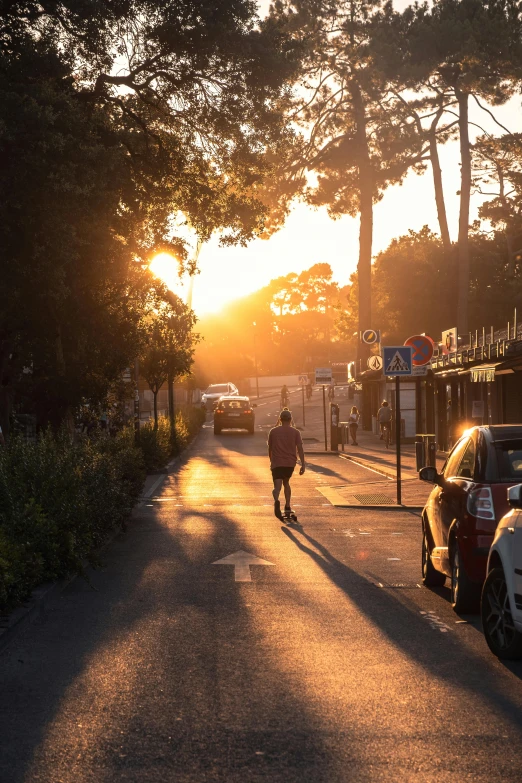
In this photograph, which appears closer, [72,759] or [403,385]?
[72,759]

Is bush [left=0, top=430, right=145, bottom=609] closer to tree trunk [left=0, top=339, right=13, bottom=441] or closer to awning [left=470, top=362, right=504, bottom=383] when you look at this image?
tree trunk [left=0, top=339, right=13, bottom=441]

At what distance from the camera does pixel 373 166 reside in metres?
51.6

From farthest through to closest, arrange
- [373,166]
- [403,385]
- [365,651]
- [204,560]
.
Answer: [373,166], [403,385], [204,560], [365,651]

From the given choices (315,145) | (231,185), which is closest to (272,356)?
(315,145)

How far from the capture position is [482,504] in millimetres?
8953

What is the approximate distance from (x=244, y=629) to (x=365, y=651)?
1195 millimetres

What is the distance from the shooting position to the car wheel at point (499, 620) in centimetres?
729

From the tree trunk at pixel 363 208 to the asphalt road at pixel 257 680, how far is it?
39.7 metres

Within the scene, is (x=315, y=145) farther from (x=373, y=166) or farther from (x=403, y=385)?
(x=403, y=385)

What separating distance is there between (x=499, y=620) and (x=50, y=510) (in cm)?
549

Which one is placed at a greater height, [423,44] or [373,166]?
[423,44]

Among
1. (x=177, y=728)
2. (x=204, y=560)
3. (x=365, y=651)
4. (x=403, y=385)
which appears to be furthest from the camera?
(x=403, y=385)

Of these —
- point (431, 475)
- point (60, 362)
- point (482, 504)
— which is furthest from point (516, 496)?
point (60, 362)

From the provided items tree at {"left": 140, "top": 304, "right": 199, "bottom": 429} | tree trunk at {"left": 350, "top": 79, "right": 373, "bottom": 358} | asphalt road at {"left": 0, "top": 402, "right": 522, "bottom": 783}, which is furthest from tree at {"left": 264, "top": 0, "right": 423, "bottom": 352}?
asphalt road at {"left": 0, "top": 402, "right": 522, "bottom": 783}
